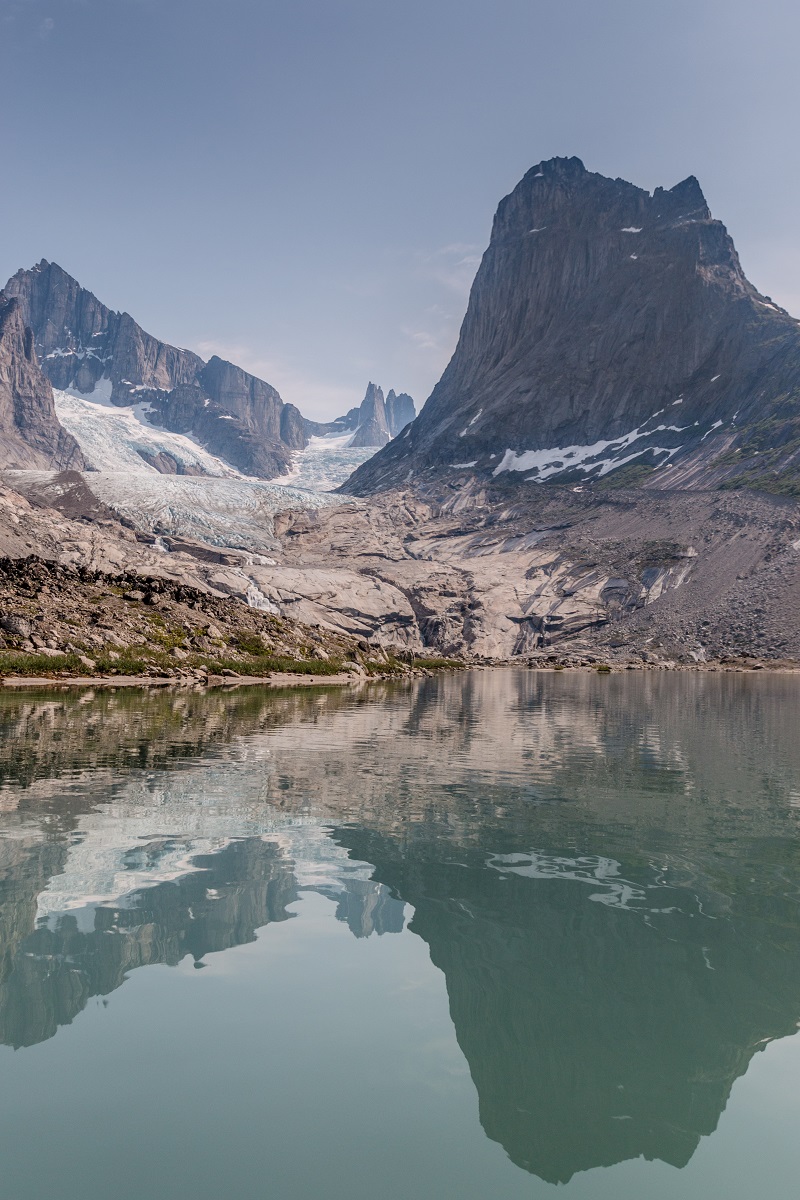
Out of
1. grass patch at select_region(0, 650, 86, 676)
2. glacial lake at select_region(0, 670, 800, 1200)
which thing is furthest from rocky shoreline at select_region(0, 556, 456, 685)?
glacial lake at select_region(0, 670, 800, 1200)

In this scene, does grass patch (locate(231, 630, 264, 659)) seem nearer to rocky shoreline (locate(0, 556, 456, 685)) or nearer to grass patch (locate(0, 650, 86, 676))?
rocky shoreline (locate(0, 556, 456, 685))

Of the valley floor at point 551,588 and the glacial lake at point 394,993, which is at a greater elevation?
the valley floor at point 551,588

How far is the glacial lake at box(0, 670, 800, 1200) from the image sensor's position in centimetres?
702

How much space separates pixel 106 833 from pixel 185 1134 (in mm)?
11611

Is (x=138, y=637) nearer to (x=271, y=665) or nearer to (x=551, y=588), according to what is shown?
(x=271, y=665)

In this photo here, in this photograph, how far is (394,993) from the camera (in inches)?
404

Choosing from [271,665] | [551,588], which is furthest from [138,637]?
[551,588]

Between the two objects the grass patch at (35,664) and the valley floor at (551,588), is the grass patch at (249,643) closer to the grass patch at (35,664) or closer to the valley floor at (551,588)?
the grass patch at (35,664)

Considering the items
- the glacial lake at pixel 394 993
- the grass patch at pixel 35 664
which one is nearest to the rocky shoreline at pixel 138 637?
the grass patch at pixel 35 664

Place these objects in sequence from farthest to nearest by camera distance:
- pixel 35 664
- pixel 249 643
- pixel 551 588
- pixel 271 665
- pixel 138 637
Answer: pixel 551 588 → pixel 249 643 → pixel 271 665 → pixel 138 637 → pixel 35 664

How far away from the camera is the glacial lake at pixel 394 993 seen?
7.02 meters

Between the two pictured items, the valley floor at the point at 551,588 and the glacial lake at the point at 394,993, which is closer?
the glacial lake at the point at 394,993

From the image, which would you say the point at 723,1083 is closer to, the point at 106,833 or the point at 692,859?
the point at 692,859

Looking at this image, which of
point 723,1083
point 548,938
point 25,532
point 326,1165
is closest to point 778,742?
point 548,938
